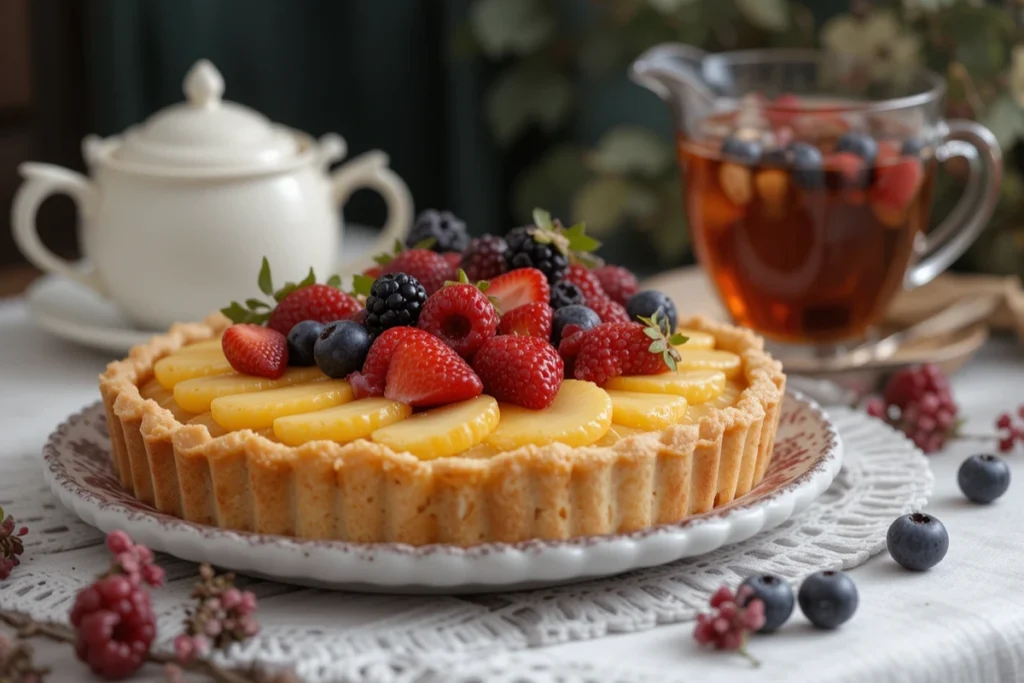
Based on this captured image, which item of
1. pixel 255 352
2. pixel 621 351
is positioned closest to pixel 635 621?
pixel 621 351

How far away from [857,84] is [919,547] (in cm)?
135

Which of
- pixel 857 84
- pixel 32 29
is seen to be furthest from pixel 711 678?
pixel 32 29

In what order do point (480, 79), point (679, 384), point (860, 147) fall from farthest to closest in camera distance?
point (480, 79)
point (860, 147)
point (679, 384)

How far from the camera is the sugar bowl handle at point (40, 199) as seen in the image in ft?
8.81

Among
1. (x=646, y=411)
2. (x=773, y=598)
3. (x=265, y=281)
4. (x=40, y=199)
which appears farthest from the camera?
(x=40, y=199)

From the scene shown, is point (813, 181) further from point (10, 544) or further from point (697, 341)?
point (10, 544)

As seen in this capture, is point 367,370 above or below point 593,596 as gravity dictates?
above

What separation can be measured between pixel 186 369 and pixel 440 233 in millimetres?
511

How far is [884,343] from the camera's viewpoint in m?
2.63

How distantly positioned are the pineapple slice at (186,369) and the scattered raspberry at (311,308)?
0.33ft

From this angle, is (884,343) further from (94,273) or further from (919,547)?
(94,273)

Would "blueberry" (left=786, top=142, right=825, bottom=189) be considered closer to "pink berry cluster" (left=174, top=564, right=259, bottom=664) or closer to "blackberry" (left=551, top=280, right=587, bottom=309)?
"blackberry" (left=551, top=280, right=587, bottom=309)

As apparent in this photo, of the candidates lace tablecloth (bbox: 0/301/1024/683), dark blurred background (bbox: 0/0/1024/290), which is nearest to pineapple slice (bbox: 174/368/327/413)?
lace tablecloth (bbox: 0/301/1024/683)

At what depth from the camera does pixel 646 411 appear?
1684 mm
